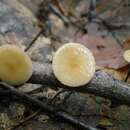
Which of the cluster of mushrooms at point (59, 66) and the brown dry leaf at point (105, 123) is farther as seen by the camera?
the brown dry leaf at point (105, 123)

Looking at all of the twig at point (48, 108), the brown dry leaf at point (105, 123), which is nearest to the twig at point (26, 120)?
the twig at point (48, 108)

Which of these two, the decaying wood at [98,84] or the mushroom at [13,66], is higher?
the mushroom at [13,66]

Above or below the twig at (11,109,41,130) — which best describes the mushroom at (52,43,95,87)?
above

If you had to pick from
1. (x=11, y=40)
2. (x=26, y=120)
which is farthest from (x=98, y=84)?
(x=11, y=40)

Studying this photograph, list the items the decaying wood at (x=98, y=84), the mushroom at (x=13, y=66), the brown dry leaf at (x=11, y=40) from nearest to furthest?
the mushroom at (x=13, y=66) < the decaying wood at (x=98, y=84) < the brown dry leaf at (x=11, y=40)

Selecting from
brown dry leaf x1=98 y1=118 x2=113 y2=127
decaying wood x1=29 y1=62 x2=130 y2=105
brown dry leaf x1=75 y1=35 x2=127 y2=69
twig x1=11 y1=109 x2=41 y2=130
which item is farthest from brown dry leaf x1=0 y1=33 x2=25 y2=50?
brown dry leaf x1=98 y1=118 x2=113 y2=127

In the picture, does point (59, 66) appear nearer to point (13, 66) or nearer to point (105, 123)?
point (13, 66)

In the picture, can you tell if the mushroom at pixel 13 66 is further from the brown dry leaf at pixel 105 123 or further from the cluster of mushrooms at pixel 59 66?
the brown dry leaf at pixel 105 123

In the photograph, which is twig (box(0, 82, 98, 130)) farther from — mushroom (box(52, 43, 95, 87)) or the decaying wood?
mushroom (box(52, 43, 95, 87))
